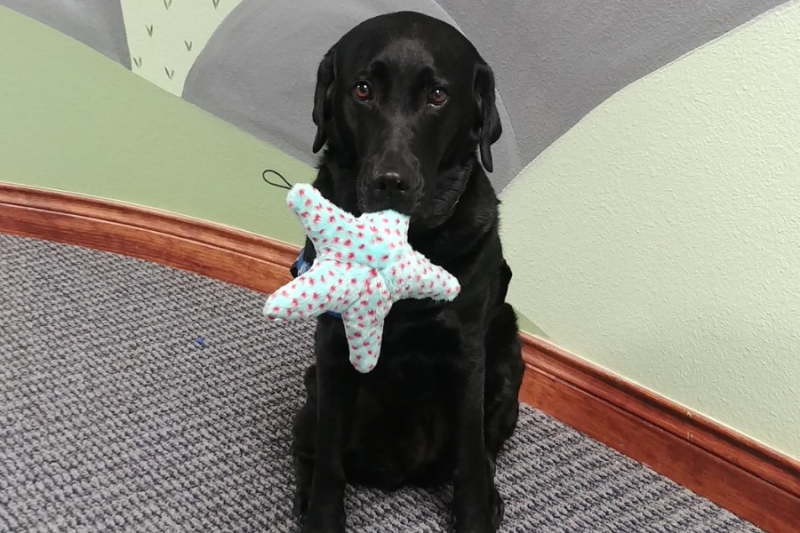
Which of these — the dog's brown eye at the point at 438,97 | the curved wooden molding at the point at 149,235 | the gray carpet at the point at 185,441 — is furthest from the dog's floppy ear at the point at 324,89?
the curved wooden molding at the point at 149,235

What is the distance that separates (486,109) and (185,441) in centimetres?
75

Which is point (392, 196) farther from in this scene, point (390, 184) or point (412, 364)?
point (412, 364)

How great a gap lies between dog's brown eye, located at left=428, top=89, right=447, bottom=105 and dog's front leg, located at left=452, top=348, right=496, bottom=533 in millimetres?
350

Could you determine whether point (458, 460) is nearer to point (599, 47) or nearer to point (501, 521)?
point (501, 521)

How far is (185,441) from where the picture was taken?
1.19 metres

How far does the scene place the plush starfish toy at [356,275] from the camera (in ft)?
2.34

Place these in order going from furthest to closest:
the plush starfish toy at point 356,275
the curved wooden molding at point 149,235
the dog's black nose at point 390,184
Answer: the curved wooden molding at point 149,235
the dog's black nose at point 390,184
the plush starfish toy at point 356,275

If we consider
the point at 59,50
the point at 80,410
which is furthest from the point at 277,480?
the point at 59,50

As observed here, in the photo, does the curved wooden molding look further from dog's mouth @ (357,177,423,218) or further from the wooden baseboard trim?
dog's mouth @ (357,177,423,218)

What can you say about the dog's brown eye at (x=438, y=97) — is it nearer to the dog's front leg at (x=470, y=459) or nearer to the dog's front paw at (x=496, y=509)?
the dog's front leg at (x=470, y=459)

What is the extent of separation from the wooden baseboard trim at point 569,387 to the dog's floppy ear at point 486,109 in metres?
0.55

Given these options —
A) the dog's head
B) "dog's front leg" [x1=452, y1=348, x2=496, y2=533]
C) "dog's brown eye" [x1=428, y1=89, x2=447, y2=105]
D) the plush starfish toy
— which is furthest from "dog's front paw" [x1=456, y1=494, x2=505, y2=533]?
"dog's brown eye" [x1=428, y1=89, x2=447, y2=105]

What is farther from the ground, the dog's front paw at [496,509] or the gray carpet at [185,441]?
the dog's front paw at [496,509]

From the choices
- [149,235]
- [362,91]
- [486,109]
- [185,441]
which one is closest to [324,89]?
[362,91]
